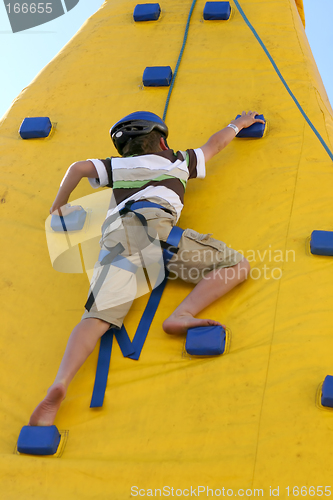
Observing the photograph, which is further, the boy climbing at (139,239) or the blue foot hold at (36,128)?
the blue foot hold at (36,128)

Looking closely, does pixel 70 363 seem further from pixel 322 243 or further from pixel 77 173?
pixel 322 243

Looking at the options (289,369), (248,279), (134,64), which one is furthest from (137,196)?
(134,64)

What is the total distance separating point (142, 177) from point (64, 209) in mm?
417

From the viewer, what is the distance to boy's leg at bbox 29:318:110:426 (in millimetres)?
1790

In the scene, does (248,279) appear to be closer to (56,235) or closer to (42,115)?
(56,235)

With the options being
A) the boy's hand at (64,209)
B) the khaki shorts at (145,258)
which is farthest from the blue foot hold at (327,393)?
the boy's hand at (64,209)

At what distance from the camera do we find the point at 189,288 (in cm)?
219

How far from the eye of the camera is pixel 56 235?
253 centimetres

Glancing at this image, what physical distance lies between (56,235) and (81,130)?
29.9 inches

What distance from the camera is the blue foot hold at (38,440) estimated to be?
1.74 metres

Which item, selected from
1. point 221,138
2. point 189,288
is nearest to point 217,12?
point 221,138

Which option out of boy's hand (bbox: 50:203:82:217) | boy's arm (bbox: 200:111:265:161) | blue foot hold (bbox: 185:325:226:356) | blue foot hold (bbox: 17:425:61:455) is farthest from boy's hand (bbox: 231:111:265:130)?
blue foot hold (bbox: 17:425:61:455)

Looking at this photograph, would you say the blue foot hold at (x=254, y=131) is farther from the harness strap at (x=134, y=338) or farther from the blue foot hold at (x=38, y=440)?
the blue foot hold at (x=38, y=440)

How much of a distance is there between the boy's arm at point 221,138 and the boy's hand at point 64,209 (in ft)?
2.08
